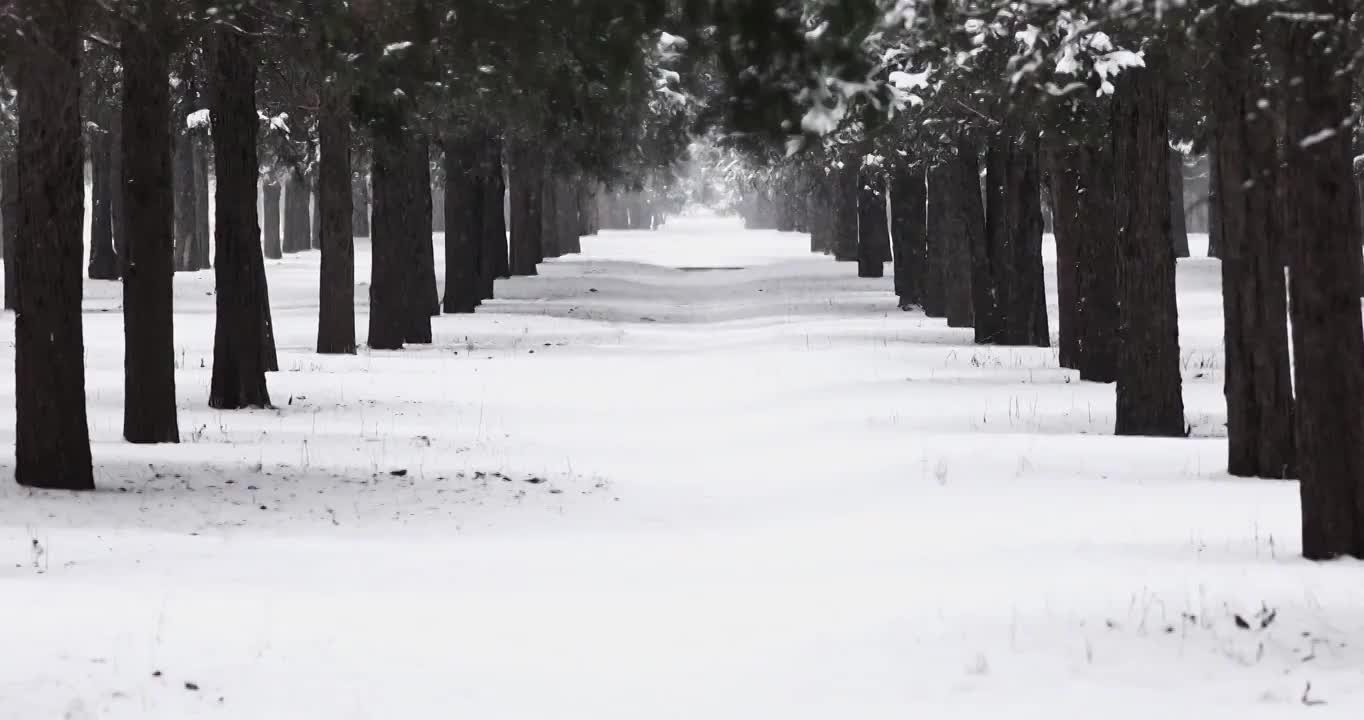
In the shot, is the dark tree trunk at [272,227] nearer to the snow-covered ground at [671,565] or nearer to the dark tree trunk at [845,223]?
the dark tree trunk at [845,223]

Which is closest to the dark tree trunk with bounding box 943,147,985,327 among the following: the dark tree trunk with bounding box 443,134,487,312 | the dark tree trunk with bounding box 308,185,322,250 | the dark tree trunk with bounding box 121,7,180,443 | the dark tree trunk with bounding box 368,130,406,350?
the dark tree trunk with bounding box 368,130,406,350

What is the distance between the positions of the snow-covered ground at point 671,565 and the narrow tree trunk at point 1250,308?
53cm

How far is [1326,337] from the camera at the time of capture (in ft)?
29.4

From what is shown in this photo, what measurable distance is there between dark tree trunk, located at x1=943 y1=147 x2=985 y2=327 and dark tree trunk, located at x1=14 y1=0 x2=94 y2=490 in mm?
17091

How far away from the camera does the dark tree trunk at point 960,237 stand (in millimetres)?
27312

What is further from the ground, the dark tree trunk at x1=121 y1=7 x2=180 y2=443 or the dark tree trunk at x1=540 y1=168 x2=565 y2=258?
the dark tree trunk at x1=540 y1=168 x2=565 y2=258

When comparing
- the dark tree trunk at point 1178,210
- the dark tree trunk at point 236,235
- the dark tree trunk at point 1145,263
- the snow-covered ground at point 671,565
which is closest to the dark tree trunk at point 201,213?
the dark tree trunk at point 1178,210

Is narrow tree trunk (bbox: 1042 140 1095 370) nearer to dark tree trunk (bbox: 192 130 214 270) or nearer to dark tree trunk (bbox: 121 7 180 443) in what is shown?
dark tree trunk (bbox: 121 7 180 443)

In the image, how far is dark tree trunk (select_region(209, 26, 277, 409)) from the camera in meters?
17.6

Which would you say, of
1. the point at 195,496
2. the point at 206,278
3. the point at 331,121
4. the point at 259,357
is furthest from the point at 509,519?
the point at 206,278

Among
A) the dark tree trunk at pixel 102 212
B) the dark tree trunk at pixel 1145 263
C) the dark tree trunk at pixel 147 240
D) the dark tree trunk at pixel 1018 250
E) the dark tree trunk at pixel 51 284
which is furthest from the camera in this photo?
the dark tree trunk at pixel 102 212

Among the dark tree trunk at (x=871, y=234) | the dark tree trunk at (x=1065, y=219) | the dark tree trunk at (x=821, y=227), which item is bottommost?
the dark tree trunk at (x=1065, y=219)

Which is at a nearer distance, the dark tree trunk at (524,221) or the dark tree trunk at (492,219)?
the dark tree trunk at (492,219)

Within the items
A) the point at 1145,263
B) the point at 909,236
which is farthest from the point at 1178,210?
the point at 1145,263
